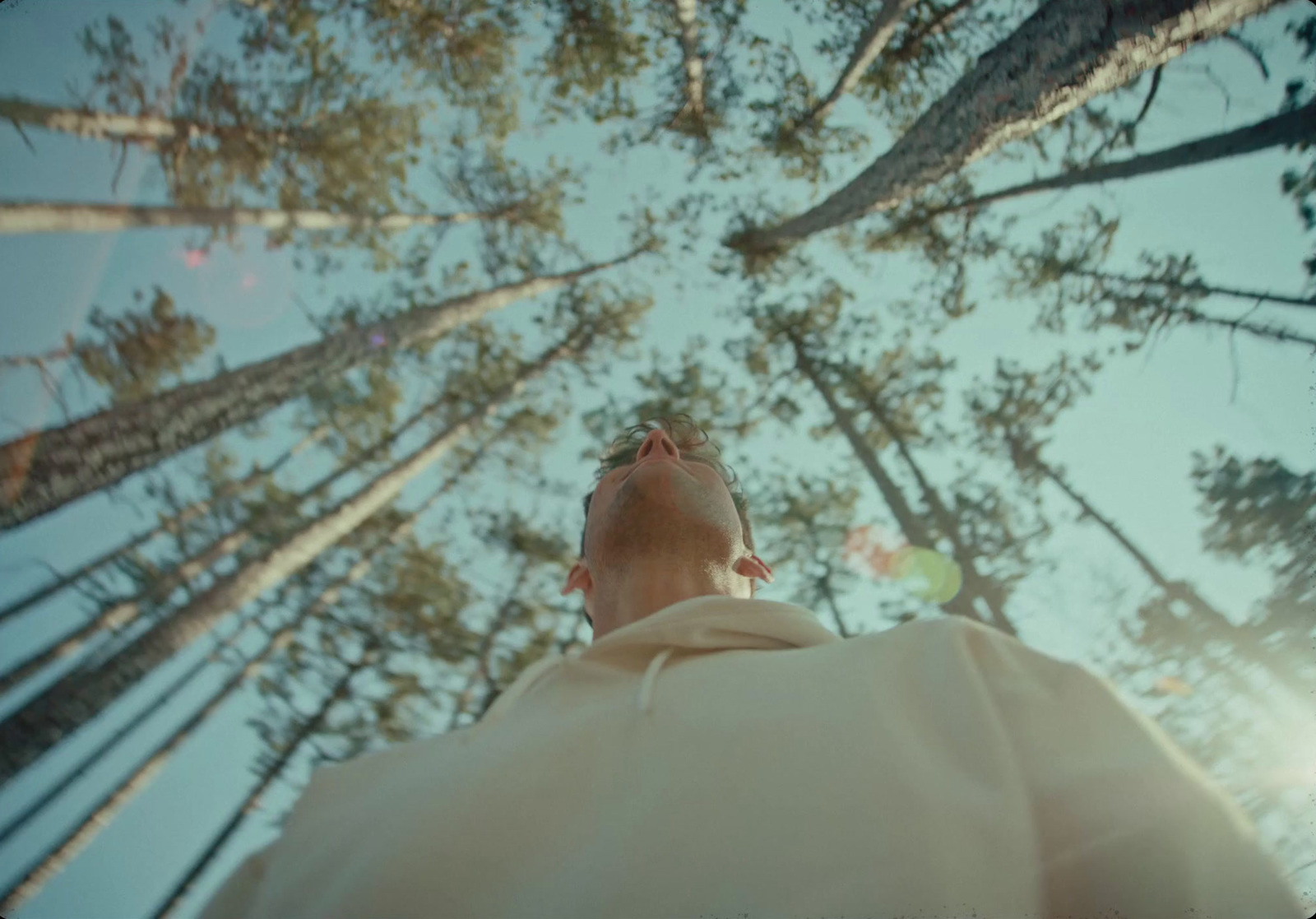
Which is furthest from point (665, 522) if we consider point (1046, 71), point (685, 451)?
point (1046, 71)

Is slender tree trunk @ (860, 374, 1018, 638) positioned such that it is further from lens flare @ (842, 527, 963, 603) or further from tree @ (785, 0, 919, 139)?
tree @ (785, 0, 919, 139)

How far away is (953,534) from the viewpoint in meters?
8.36

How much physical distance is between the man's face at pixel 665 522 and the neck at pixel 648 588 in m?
0.04

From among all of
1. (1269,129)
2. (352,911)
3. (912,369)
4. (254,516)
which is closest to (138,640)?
(254,516)

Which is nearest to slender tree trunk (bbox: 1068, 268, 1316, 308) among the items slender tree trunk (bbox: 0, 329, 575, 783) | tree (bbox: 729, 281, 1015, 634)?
tree (bbox: 729, 281, 1015, 634)

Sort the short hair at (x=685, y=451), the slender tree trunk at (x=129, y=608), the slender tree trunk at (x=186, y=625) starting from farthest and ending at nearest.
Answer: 1. the slender tree trunk at (x=129, y=608)
2. the slender tree trunk at (x=186, y=625)
3. the short hair at (x=685, y=451)

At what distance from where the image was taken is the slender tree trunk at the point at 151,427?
3.93 m

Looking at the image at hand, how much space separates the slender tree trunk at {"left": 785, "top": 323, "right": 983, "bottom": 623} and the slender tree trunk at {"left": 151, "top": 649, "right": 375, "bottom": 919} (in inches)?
307

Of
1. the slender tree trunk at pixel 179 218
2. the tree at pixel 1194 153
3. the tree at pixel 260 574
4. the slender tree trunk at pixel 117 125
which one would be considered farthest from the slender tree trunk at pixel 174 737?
the tree at pixel 1194 153

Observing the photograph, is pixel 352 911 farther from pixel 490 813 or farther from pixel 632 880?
pixel 632 880

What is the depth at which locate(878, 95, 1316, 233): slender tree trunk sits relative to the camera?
16.7ft

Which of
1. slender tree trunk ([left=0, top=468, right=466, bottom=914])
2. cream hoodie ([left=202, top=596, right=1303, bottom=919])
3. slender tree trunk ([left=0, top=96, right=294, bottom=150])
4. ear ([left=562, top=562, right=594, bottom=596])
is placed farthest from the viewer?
slender tree trunk ([left=0, top=468, right=466, bottom=914])

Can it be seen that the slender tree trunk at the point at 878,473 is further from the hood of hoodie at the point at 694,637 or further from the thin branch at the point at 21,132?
the thin branch at the point at 21,132

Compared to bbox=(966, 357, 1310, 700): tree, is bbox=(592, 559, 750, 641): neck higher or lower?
lower
